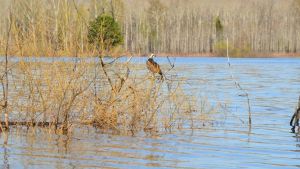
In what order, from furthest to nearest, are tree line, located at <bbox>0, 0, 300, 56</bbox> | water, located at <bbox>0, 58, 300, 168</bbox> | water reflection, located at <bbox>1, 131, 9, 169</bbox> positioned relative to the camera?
tree line, located at <bbox>0, 0, 300, 56</bbox> < water, located at <bbox>0, 58, 300, 168</bbox> < water reflection, located at <bbox>1, 131, 9, 169</bbox>

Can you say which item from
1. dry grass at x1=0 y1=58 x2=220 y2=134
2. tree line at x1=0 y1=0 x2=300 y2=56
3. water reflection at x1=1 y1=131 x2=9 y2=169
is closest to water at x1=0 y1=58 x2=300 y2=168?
water reflection at x1=1 y1=131 x2=9 y2=169

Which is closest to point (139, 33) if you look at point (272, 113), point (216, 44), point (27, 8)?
point (216, 44)

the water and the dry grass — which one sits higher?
the dry grass

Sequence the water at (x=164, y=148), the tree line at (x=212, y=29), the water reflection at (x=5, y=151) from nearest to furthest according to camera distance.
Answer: the water reflection at (x=5, y=151)
the water at (x=164, y=148)
the tree line at (x=212, y=29)

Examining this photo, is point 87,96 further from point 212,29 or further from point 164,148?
point 212,29

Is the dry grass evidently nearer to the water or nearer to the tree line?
the water

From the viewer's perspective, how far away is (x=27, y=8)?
12.6m

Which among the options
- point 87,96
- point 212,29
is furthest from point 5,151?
point 212,29

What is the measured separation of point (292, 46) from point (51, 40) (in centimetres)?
10086

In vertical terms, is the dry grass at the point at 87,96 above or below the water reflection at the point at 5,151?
above

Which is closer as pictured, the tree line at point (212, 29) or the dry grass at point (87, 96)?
the dry grass at point (87, 96)

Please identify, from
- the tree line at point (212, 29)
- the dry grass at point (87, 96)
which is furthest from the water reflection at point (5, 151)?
the tree line at point (212, 29)

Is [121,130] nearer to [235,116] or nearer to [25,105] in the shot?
[25,105]

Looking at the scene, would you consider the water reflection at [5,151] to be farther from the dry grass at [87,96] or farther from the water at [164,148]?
the dry grass at [87,96]
